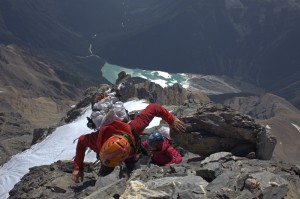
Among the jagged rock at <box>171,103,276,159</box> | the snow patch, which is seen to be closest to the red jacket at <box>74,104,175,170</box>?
the jagged rock at <box>171,103,276,159</box>

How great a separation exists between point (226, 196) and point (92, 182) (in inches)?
236

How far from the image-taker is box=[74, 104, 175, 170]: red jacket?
13.2m

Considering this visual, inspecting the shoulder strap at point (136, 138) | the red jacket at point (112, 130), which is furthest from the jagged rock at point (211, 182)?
the red jacket at point (112, 130)

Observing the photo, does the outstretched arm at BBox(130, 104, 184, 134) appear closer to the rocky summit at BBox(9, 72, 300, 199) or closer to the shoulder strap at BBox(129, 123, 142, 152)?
the shoulder strap at BBox(129, 123, 142, 152)

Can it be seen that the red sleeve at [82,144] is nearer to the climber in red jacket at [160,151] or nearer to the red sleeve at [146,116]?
the red sleeve at [146,116]

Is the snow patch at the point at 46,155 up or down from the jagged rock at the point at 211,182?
down

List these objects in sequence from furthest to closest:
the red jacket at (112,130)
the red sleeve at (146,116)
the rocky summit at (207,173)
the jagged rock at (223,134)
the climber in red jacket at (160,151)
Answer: the jagged rock at (223,134) < the climber in red jacket at (160,151) < the red sleeve at (146,116) < the red jacket at (112,130) < the rocky summit at (207,173)

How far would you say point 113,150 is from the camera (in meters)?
12.2

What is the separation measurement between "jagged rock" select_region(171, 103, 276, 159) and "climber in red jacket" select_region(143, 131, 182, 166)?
1.65 metres

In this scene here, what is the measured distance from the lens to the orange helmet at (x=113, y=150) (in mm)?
12258

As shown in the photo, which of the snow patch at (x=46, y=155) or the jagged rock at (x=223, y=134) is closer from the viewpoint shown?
the jagged rock at (x=223, y=134)

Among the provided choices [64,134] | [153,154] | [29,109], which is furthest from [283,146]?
[153,154]

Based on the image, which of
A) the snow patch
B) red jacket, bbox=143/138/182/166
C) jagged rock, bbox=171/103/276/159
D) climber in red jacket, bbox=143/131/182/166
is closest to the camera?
climber in red jacket, bbox=143/131/182/166

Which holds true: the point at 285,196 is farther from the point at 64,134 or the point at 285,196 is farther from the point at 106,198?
the point at 64,134
